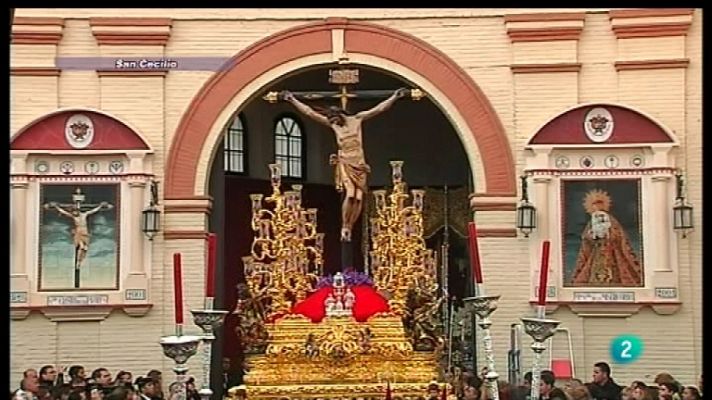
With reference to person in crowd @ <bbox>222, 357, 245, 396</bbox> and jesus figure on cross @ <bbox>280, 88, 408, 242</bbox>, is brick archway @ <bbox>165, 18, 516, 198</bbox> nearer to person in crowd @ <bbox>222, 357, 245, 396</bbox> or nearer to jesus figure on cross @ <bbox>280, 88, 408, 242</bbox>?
jesus figure on cross @ <bbox>280, 88, 408, 242</bbox>

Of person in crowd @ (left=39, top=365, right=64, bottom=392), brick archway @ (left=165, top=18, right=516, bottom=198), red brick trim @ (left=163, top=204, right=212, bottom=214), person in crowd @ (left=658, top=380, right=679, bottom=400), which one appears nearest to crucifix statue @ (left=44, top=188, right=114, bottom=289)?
red brick trim @ (left=163, top=204, right=212, bottom=214)

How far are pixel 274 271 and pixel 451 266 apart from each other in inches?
180

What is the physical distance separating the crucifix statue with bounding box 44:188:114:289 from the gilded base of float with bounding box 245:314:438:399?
2.71 metres

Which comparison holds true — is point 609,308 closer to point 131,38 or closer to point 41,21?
point 131,38

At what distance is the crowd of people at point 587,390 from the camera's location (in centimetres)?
1011

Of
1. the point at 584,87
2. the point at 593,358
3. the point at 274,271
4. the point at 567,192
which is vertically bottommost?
the point at 593,358

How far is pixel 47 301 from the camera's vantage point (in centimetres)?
1406

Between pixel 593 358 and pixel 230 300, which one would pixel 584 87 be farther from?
pixel 230 300

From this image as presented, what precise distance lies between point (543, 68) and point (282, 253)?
381 centimetres

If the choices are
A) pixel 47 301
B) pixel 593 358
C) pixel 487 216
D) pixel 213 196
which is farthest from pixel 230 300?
pixel 593 358

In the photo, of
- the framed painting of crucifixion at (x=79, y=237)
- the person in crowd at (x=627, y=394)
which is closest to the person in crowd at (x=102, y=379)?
the framed painting of crucifixion at (x=79, y=237)

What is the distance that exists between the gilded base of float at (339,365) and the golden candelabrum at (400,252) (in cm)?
110

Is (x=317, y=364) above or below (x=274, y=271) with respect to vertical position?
below

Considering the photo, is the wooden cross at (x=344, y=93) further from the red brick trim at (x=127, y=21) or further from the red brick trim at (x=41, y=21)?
the red brick trim at (x=41, y=21)
